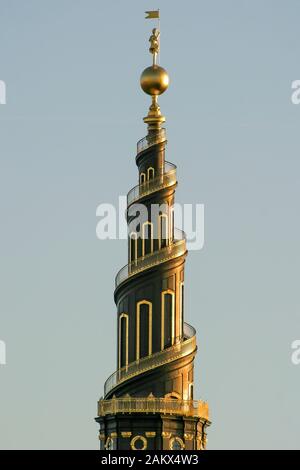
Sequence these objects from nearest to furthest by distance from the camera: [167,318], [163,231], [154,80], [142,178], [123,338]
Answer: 1. [167,318]
2. [123,338]
3. [163,231]
4. [154,80]
5. [142,178]

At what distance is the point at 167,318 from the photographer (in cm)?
13350

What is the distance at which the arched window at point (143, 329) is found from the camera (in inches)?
5221

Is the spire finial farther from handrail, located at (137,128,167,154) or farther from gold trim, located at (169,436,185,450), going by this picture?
gold trim, located at (169,436,185,450)

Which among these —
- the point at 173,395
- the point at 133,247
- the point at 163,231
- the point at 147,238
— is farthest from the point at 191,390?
the point at 163,231

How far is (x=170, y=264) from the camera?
133750 millimetres

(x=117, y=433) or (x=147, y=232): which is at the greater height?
(x=147, y=232)

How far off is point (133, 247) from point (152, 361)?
657 cm

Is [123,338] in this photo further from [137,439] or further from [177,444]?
[177,444]

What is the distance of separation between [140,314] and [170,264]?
2942 millimetres

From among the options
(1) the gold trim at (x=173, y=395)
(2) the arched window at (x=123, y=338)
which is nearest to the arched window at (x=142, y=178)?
(2) the arched window at (x=123, y=338)

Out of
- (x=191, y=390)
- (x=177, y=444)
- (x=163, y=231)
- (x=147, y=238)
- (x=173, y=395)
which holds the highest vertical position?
(x=163, y=231)
